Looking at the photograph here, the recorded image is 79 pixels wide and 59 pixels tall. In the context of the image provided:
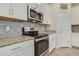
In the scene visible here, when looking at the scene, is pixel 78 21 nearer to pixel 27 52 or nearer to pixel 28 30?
pixel 28 30

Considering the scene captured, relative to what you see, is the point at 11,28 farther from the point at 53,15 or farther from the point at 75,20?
the point at 75,20

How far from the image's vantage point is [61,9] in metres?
6.11

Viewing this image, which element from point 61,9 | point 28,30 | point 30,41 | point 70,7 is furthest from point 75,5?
point 30,41

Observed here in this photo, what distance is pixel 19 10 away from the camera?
2.76 m

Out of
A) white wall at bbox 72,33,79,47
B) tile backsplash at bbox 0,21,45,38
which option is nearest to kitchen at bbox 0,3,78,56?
tile backsplash at bbox 0,21,45,38

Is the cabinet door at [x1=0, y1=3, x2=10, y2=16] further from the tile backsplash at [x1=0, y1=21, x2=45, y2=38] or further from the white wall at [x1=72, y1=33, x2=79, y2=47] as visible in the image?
the white wall at [x1=72, y1=33, x2=79, y2=47]

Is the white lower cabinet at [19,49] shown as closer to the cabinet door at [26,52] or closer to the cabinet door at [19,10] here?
the cabinet door at [26,52]

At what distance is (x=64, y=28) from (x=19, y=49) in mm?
Answer: 4274

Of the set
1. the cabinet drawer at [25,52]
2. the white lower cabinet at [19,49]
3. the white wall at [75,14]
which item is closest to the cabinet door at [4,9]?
the white lower cabinet at [19,49]

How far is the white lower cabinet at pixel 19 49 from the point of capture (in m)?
1.74

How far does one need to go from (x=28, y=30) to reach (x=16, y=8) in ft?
3.97

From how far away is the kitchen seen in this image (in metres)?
2.12

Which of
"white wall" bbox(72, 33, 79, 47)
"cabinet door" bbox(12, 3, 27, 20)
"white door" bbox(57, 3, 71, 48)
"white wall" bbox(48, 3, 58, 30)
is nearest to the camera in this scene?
"cabinet door" bbox(12, 3, 27, 20)

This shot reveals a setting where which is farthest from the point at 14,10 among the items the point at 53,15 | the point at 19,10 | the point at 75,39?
the point at 75,39
